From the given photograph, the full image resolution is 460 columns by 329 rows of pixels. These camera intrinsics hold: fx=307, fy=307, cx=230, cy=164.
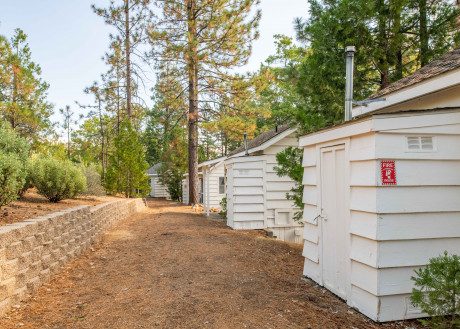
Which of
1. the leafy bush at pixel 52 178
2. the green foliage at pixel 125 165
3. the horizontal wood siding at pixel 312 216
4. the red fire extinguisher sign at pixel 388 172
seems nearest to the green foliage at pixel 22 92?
the green foliage at pixel 125 165

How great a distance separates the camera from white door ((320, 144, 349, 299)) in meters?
3.86

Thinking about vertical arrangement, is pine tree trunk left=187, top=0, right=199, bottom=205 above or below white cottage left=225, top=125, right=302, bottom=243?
above

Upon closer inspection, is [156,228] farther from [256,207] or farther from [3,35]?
[3,35]

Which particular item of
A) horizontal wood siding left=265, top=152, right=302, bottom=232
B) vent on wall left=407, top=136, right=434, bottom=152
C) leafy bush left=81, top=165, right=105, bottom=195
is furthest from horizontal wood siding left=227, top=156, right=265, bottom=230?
leafy bush left=81, top=165, right=105, bottom=195

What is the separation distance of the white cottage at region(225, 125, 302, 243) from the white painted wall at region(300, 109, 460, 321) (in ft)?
20.7

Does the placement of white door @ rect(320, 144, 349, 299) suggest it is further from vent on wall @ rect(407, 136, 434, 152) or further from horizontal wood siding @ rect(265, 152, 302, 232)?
horizontal wood siding @ rect(265, 152, 302, 232)

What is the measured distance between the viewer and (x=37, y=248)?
423 cm

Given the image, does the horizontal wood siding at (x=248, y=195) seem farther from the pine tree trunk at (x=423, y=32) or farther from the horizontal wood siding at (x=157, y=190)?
the horizontal wood siding at (x=157, y=190)

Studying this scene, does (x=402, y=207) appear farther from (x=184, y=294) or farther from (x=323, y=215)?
(x=184, y=294)

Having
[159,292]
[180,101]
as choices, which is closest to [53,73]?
[180,101]

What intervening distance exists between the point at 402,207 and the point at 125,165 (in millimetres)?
14004

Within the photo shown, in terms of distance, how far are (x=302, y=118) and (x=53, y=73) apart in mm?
17667

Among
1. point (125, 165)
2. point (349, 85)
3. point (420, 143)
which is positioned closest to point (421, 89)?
point (349, 85)

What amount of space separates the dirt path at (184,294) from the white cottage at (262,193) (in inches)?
112
